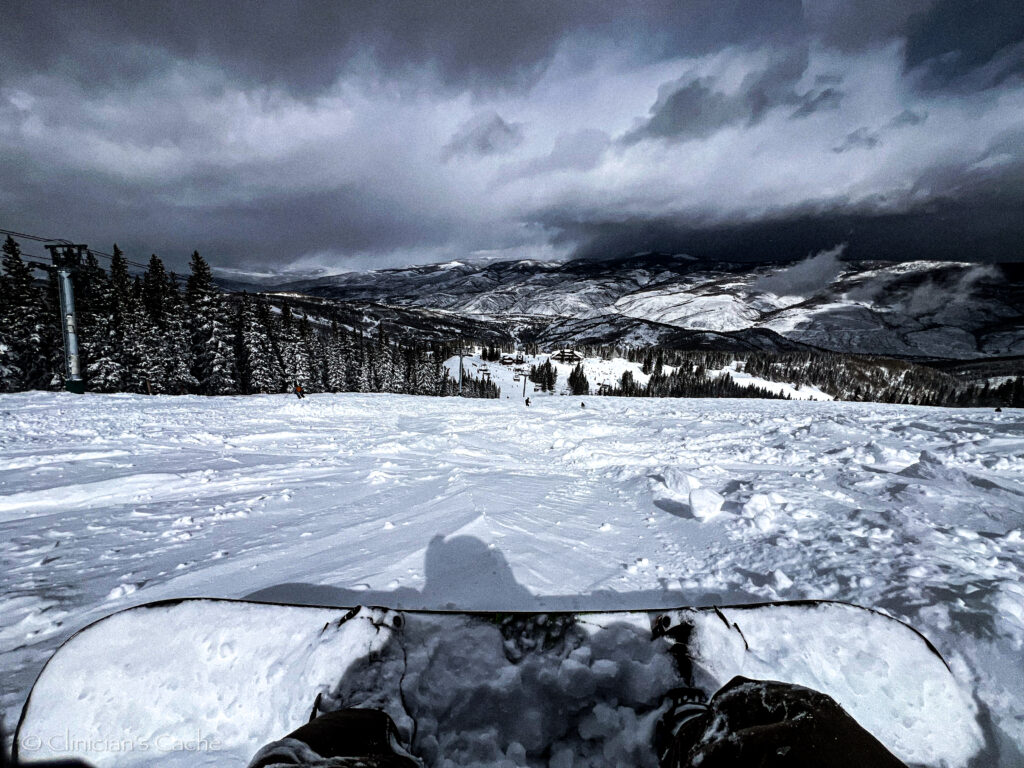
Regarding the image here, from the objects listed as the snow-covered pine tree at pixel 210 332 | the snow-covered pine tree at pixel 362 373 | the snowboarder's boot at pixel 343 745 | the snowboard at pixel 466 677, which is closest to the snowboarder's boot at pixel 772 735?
the snowboard at pixel 466 677

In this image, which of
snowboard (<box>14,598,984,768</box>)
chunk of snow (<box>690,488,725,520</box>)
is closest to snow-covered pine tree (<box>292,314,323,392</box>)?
chunk of snow (<box>690,488,725,520</box>)

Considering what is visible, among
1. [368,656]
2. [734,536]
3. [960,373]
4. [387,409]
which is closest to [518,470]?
[734,536]

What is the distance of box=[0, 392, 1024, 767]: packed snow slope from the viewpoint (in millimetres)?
3471

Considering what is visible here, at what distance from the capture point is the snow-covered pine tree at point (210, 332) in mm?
30016

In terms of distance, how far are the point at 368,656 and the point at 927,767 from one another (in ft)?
10.9

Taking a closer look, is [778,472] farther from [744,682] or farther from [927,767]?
[744,682]

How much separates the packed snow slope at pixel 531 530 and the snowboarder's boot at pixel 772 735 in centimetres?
156

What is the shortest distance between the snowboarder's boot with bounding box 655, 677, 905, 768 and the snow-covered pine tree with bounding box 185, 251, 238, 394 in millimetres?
35882

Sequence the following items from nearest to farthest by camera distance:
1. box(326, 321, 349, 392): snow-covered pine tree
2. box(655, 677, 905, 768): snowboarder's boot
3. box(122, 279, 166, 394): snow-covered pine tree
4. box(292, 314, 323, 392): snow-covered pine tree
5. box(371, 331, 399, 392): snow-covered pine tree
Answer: box(655, 677, 905, 768): snowboarder's boot, box(122, 279, 166, 394): snow-covered pine tree, box(292, 314, 323, 392): snow-covered pine tree, box(326, 321, 349, 392): snow-covered pine tree, box(371, 331, 399, 392): snow-covered pine tree

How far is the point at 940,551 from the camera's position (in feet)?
13.0

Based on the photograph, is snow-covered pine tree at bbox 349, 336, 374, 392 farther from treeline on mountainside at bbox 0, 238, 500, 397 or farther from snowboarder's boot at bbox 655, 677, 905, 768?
snowboarder's boot at bbox 655, 677, 905, 768

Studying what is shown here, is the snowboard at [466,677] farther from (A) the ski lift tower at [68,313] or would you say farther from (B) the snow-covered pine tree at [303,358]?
(B) the snow-covered pine tree at [303,358]

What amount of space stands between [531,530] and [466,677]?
8.82ft

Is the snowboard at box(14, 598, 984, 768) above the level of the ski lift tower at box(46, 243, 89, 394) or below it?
below
